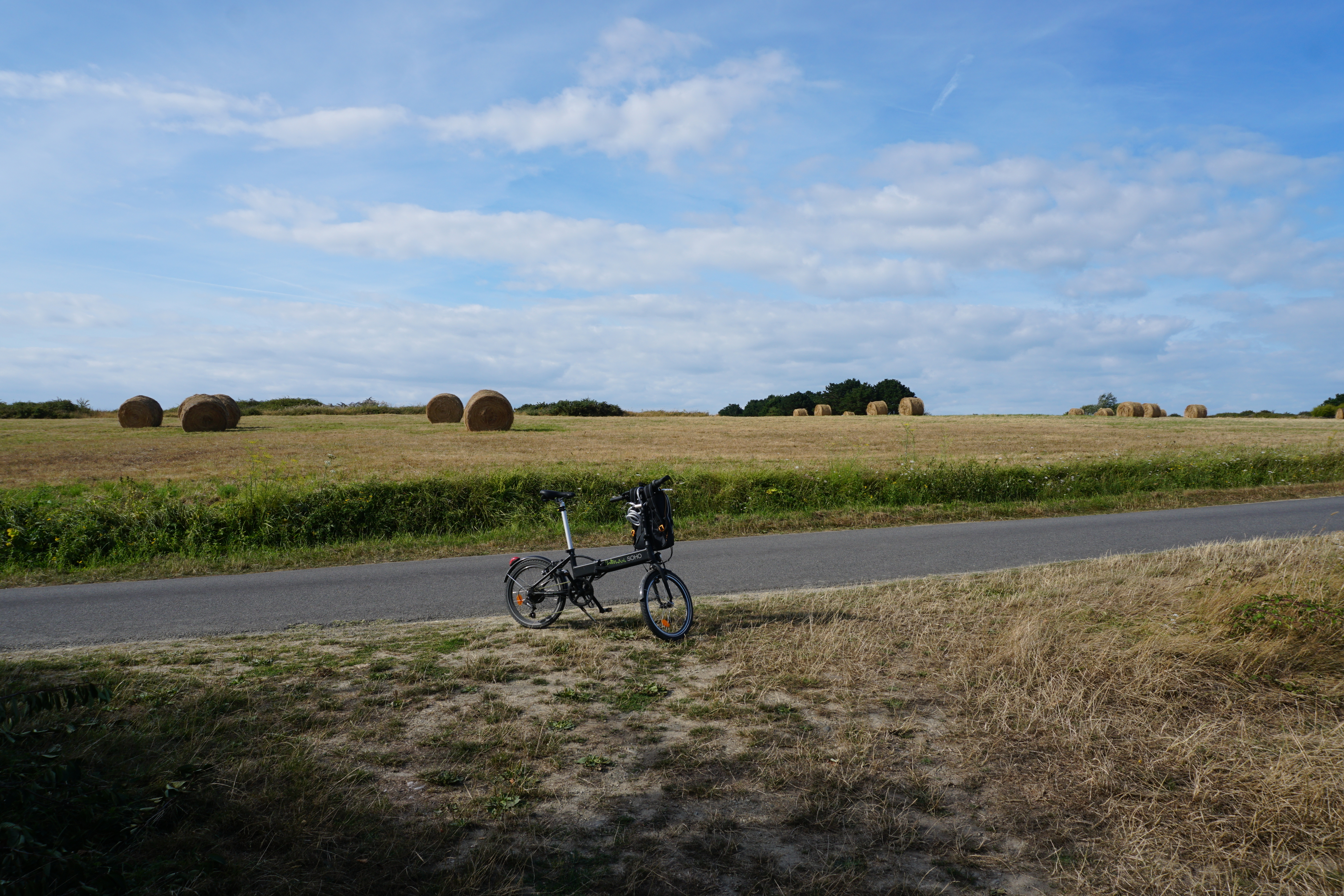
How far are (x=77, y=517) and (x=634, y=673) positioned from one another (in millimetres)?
11668

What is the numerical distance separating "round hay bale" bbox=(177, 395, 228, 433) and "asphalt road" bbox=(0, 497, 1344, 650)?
31409mm

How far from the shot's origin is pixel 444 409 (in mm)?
44906

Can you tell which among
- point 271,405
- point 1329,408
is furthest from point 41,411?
point 1329,408

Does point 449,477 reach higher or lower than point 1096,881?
higher

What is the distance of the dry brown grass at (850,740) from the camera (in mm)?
3781

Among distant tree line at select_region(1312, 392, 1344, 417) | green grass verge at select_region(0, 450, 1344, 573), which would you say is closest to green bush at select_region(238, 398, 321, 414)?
green grass verge at select_region(0, 450, 1344, 573)

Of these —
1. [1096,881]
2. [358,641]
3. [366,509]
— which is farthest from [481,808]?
[366,509]

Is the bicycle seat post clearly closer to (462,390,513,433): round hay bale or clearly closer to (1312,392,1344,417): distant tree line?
(462,390,513,433): round hay bale

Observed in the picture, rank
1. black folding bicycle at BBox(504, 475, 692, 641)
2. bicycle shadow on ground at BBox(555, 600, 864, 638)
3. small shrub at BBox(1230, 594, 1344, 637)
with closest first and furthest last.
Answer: small shrub at BBox(1230, 594, 1344, 637) < black folding bicycle at BBox(504, 475, 692, 641) < bicycle shadow on ground at BBox(555, 600, 864, 638)

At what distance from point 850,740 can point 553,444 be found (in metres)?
25.6

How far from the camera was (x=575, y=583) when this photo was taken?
25.0ft

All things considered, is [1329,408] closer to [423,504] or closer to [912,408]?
[912,408]

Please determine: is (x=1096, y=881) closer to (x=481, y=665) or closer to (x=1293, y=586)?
(x=481, y=665)

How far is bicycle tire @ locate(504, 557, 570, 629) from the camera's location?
25.1 ft
